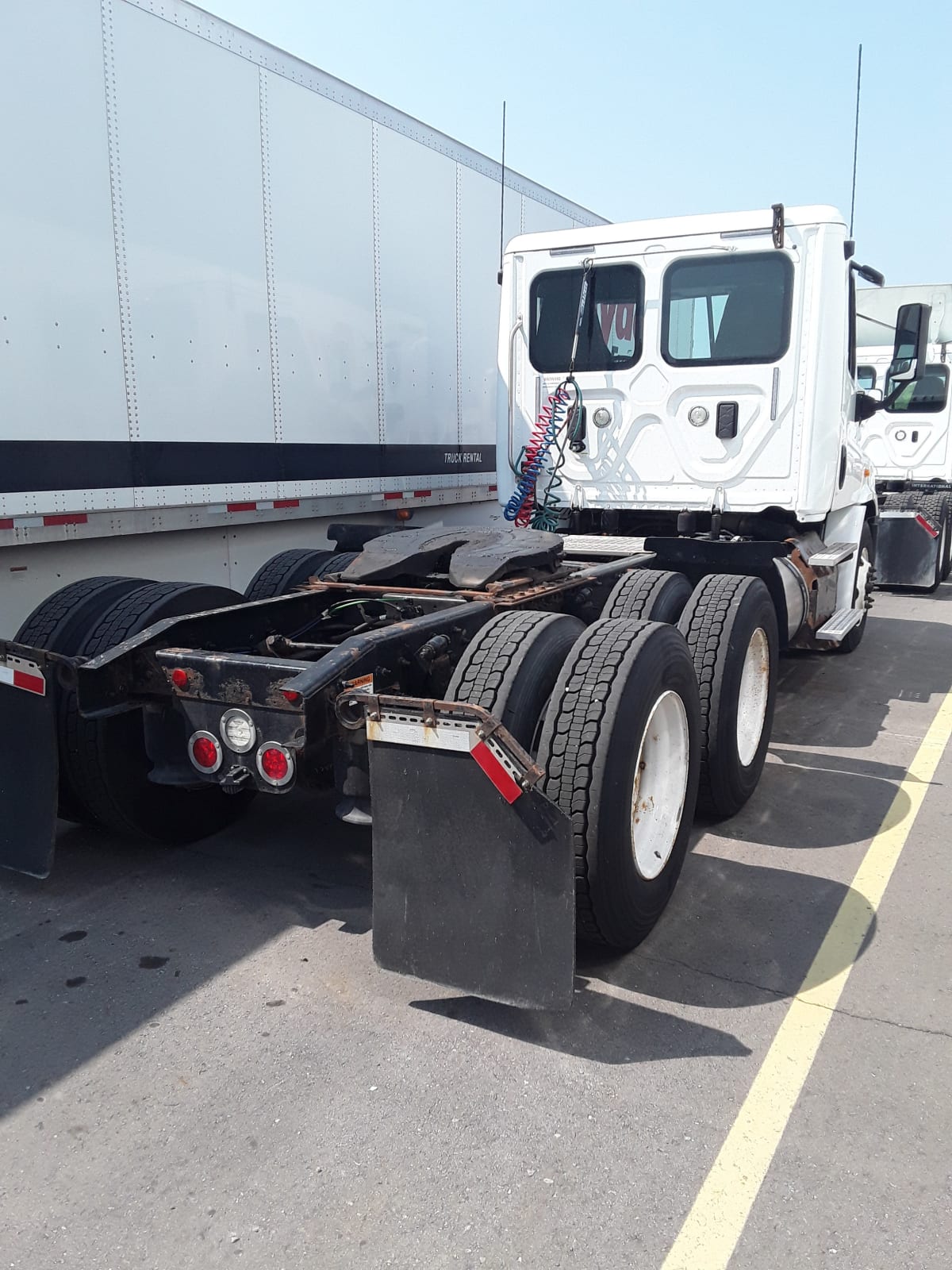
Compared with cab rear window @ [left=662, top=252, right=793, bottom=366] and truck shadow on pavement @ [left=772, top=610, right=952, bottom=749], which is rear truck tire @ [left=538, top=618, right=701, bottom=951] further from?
cab rear window @ [left=662, top=252, right=793, bottom=366]

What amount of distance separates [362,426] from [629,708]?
4382 mm

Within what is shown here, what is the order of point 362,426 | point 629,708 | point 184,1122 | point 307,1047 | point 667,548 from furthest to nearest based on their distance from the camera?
1. point 362,426
2. point 667,548
3. point 629,708
4. point 307,1047
5. point 184,1122

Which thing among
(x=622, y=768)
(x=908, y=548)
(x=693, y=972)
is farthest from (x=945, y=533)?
(x=622, y=768)

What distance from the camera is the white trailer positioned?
16.1 feet

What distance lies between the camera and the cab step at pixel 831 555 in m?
6.41

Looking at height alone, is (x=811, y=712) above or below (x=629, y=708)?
below

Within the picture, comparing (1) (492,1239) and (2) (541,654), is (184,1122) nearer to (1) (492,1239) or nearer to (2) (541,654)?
(1) (492,1239)

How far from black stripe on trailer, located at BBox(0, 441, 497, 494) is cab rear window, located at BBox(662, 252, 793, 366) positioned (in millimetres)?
2239

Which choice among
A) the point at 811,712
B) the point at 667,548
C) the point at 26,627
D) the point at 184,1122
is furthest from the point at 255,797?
the point at 811,712

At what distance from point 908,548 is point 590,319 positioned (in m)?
6.89

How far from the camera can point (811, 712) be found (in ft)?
22.2

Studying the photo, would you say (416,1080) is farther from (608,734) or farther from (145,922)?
(145,922)

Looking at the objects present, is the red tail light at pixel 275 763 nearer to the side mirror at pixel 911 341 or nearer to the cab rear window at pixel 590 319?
the cab rear window at pixel 590 319

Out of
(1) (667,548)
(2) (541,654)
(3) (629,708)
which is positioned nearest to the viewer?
(3) (629,708)
